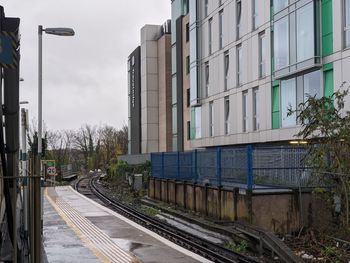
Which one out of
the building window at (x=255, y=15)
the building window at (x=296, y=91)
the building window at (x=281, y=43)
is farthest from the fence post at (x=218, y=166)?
the building window at (x=255, y=15)

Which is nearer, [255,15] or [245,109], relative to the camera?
[255,15]

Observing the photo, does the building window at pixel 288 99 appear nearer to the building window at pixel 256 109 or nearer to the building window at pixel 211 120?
the building window at pixel 256 109

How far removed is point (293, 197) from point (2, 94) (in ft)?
40.9

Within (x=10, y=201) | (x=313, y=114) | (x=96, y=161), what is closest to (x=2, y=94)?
(x=10, y=201)

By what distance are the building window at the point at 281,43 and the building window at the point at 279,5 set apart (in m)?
0.63

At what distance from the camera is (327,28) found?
22.5 meters

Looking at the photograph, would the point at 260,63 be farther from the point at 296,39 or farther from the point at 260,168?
the point at 260,168

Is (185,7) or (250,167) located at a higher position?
(185,7)

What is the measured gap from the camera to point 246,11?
3098 cm

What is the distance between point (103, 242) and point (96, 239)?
21.4 inches

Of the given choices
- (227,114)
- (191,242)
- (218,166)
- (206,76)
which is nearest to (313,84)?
(218,166)

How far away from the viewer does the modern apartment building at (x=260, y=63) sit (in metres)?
22.7

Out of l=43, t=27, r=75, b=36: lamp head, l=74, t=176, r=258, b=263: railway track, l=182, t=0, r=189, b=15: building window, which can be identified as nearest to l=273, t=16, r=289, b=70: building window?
l=74, t=176, r=258, b=263: railway track

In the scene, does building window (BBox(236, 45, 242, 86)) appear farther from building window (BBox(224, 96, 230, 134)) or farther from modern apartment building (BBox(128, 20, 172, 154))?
modern apartment building (BBox(128, 20, 172, 154))
